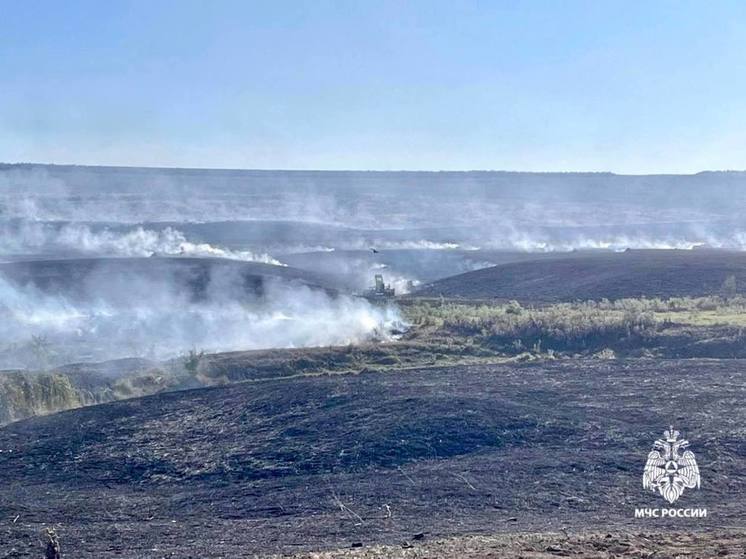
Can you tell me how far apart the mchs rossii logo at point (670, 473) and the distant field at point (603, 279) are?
2648 cm

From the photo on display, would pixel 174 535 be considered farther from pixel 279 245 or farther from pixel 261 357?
pixel 279 245

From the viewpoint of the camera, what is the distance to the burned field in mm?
13820

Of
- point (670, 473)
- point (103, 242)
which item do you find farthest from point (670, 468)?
point (103, 242)

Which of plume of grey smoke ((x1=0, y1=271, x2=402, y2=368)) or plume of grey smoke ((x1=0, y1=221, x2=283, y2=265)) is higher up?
plume of grey smoke ((x1=0, y1=221, x2=283, y2=265))

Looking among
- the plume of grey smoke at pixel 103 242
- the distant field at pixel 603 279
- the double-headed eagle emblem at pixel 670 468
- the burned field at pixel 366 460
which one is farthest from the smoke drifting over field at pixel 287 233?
the double-headed eagle emblem at pixel 670 468

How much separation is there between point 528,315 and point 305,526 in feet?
73.5

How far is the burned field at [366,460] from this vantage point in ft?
45.3

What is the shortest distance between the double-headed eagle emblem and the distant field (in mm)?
26470

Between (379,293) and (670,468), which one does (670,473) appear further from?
(379,293)

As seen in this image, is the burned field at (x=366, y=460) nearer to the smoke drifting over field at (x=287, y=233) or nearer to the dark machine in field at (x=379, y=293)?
the smoke drifting over field at (x=287, y=233)

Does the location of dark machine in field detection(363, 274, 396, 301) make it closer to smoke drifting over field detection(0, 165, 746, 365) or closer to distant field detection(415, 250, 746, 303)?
smoke drifting over field detection(0, 165, 746, 365)

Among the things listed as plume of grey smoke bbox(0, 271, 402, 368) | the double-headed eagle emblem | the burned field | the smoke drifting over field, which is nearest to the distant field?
the smoke drifting over field

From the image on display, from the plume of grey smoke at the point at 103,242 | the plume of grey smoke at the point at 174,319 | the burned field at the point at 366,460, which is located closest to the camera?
the burned field at the point at 366,460

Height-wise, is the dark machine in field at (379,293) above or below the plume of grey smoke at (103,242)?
below
